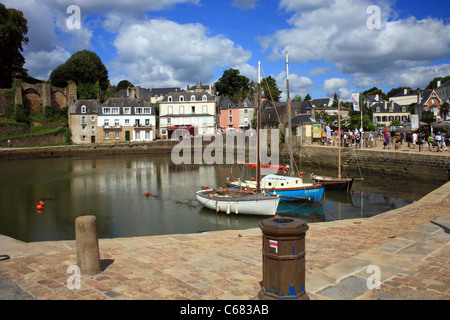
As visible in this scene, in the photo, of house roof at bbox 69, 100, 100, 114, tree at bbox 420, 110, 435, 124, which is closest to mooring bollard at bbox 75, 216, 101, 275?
house roof at bbox 69, 100, 100, 114

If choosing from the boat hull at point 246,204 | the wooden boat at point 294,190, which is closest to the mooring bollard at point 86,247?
the boat hull at point 246,204

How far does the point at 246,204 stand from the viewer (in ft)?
63.6

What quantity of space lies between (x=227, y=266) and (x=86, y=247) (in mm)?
2761

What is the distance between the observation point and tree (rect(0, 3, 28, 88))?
2283 inches

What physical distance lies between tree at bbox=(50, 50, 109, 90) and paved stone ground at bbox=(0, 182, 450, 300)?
7387 cm

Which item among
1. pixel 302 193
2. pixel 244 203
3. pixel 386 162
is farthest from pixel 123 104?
pixel 244 203

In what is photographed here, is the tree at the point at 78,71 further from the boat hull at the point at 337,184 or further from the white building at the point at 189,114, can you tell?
the boat hull at the point at 337,184

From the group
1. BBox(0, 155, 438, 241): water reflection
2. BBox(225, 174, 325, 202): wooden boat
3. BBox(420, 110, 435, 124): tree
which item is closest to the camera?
BBox(0, 155, 438, 241): water reflection

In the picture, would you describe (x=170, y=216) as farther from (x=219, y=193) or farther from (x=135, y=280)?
(x=135, y=280)

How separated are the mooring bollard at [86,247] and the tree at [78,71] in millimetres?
75479

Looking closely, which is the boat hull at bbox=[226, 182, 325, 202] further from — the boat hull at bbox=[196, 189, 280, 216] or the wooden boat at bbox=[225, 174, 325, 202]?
the boat hull at bbox=[196, 189, 280, 216]

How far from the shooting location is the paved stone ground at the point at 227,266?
17.1 feet

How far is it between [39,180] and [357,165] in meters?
31.8
